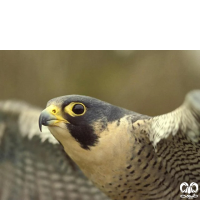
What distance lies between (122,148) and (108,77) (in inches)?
84.9

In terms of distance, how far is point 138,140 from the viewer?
4.07 feet

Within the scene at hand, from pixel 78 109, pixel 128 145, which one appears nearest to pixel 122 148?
pixel 128 145

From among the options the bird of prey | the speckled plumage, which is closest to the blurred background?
the speckled plumage

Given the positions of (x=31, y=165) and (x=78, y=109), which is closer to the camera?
(x=78, y=109)

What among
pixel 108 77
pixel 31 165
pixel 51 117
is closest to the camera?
pixel 51 117

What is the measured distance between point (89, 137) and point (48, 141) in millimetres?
420

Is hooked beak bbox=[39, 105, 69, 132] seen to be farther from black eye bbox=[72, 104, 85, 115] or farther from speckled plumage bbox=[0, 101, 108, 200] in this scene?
speckled plumage bbox=[0, 101, 108, 200]

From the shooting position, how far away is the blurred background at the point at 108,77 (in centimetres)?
308

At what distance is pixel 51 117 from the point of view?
1.16 metres

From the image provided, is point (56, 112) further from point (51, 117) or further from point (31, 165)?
point (31, 165)

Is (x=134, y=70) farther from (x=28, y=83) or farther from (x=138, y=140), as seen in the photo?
(x=138, y=140)

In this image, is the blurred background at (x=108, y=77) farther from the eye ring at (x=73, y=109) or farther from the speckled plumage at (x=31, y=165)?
the eye ring at (x=73, y=109)

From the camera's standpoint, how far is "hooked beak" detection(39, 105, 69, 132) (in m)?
1.16

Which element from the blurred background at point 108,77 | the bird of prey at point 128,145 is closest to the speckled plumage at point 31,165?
the bird of prey at point 128,145
